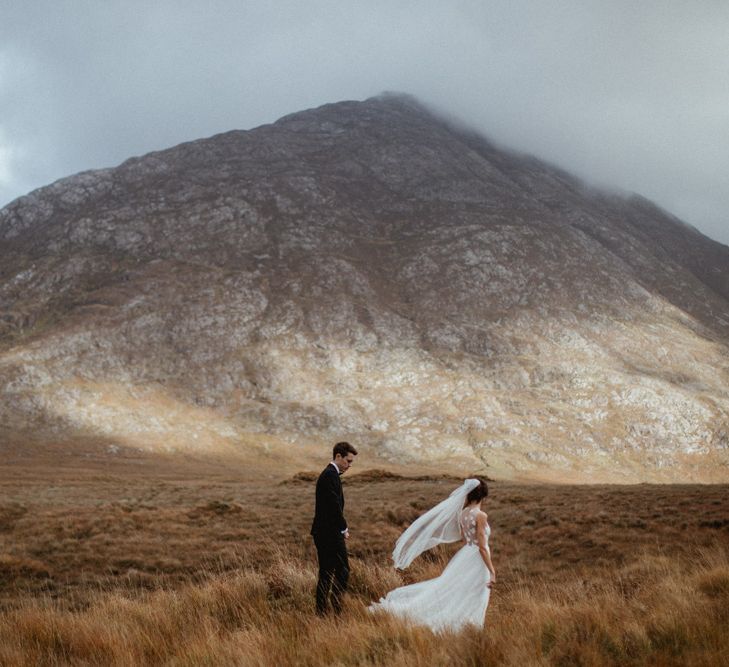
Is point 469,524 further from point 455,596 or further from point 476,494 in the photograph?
point 455,596

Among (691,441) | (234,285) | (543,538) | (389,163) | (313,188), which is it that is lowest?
(691,441)

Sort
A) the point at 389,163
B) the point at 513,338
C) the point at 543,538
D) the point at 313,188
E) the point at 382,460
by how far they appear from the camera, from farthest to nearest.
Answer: the point at 389,163, the point at 313,188, the point at 513,338, the point at 382,460, the point at 543,538

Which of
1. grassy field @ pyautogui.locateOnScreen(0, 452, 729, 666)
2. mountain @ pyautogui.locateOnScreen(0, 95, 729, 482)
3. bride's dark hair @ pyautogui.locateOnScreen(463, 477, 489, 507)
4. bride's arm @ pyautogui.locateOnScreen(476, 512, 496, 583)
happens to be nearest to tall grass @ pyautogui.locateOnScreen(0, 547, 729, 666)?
grassy field @ pyautogui.locateOnScreen(0, 452, 729, 666)

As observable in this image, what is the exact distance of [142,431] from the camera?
70.2 meters

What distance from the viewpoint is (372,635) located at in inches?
238

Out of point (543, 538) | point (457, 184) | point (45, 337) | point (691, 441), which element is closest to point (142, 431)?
point (45, 337)

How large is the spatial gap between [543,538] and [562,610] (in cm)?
1329

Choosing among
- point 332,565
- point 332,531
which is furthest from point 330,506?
point 332,565

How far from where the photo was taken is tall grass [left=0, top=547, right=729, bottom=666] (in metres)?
5.41

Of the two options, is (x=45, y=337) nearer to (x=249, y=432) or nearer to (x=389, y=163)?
(x=249, y=432)

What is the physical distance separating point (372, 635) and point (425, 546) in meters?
2.65

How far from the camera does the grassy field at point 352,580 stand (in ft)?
18.8

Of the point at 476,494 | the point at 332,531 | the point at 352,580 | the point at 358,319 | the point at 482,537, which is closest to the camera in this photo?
the point at 482,537

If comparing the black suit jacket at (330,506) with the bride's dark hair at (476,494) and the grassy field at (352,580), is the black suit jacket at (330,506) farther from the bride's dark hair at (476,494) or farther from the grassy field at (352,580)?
the bride's dark hair at (476,494)
